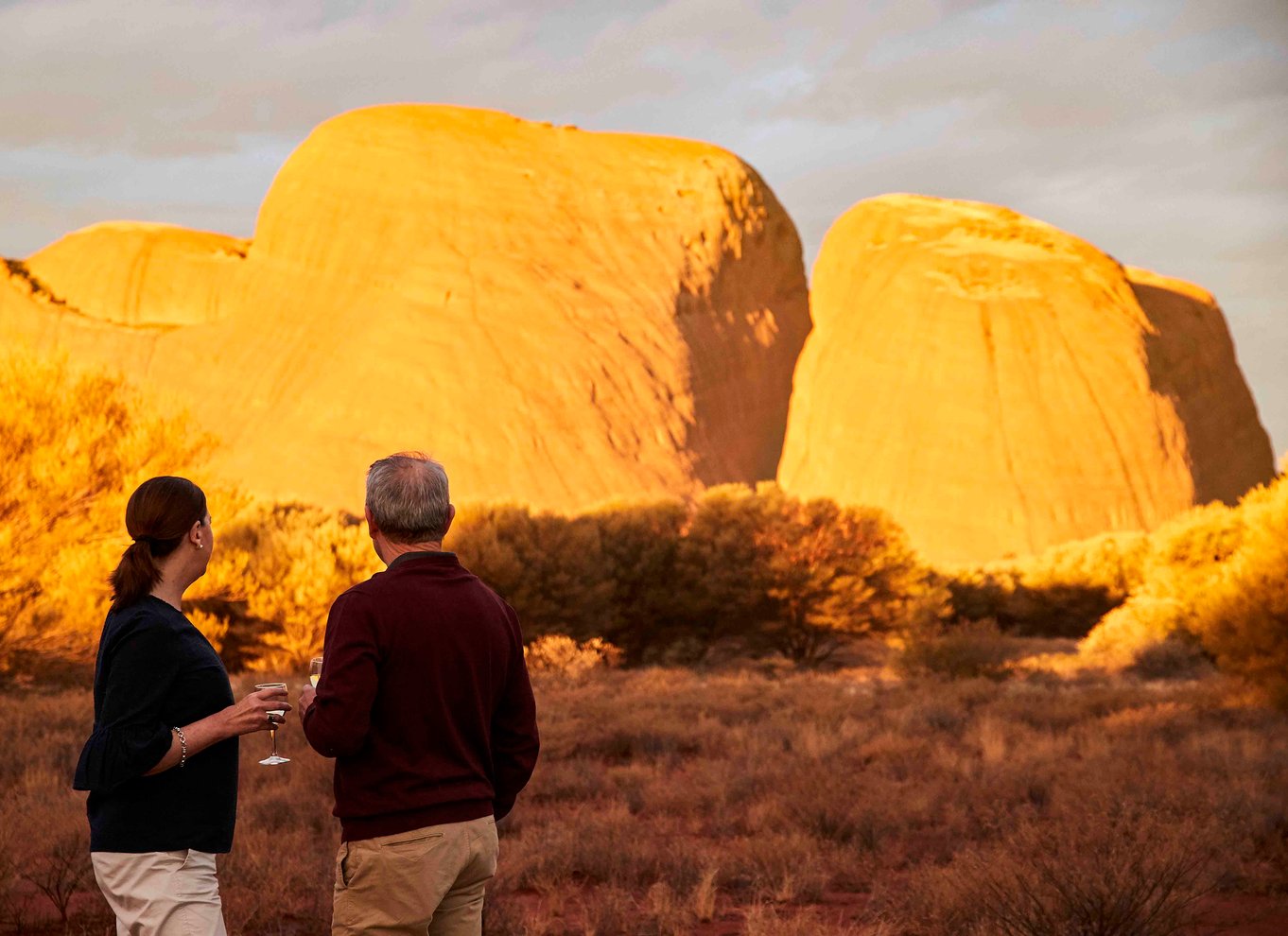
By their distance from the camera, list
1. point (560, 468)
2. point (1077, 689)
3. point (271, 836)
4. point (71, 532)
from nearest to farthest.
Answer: point (271, 836)
point (71, 532)
point (1077, 689)
point (560, 468)

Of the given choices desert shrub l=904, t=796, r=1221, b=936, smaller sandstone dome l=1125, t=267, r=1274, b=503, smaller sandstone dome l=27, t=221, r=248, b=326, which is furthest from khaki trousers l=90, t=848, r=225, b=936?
smaller sandstone dome l=1125, t=267, r=1274, b=503

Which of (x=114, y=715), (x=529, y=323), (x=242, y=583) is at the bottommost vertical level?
(x=242, y=583)

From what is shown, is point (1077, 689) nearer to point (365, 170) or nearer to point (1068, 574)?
point (1068, 574)

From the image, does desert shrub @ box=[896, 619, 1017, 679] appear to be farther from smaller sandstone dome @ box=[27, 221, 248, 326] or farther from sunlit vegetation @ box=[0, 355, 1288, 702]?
smaller sandstone dome @ box=[27, 221, 248, 326]

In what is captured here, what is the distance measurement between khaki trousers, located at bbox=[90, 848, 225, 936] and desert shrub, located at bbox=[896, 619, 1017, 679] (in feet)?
51.7

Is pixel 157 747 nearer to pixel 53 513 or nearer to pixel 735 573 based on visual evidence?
pixel 53 513

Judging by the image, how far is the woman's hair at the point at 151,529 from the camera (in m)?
2.89

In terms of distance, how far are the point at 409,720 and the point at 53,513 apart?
39.9 feet

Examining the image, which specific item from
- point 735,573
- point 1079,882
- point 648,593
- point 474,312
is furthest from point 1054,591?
point 1079,882

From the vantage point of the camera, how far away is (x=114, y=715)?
2.80 meters

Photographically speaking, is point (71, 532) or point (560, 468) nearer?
point (71, 532)

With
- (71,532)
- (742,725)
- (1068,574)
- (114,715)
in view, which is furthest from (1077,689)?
(1068,574)

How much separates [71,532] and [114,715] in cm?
1184

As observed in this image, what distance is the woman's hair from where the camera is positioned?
2887mm
